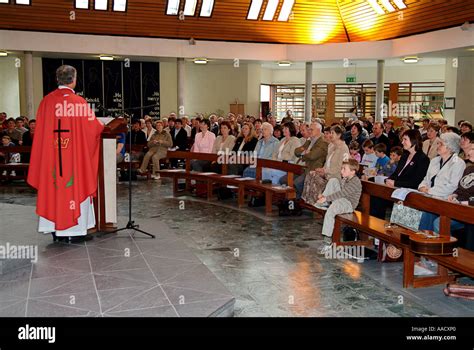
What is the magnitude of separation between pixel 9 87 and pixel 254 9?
8364 mm

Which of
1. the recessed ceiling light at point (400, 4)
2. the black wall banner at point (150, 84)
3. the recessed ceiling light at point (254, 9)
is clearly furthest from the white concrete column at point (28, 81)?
the recessed ceiling light at point (400, 4)

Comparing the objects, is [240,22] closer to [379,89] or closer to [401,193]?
[379,89]

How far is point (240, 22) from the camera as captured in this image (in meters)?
15.4

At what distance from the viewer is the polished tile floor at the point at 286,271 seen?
4.29 metres

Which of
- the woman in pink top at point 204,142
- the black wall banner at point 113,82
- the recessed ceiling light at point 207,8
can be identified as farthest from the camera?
the black wall banner at point 113,82

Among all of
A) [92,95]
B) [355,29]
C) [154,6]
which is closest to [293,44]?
[355,29]

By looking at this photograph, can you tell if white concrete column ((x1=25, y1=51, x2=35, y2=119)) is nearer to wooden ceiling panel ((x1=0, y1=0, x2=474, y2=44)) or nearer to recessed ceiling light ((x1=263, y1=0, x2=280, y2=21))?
wooden ceiling panel ((x1=0, y1=0, x2=474, y2=44))

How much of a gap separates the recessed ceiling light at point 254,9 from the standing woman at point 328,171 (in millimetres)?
8719

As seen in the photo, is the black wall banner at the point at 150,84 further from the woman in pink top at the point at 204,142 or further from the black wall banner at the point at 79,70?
the woman in pink top at the point at 204,142

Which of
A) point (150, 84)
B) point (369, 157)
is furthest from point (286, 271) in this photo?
point (150, 84)

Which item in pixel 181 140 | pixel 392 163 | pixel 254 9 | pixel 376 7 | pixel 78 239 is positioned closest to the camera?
pixel 78 239

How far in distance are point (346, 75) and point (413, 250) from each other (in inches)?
660

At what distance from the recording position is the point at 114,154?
5762 mm

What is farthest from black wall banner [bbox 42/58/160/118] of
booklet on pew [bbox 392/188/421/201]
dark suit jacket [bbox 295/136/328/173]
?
booklet on pew [bbox 392/188/421/201]
